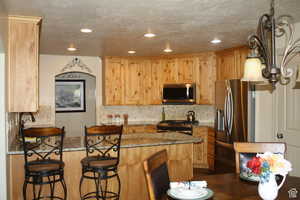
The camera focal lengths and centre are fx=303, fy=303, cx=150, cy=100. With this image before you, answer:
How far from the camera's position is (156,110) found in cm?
726

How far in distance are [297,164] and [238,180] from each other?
1.84 m

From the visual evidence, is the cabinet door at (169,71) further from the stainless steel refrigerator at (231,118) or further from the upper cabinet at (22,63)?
the upper cabinet at (22,63)

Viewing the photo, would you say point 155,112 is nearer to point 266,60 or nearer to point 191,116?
point 191,116

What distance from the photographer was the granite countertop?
3.53 meters

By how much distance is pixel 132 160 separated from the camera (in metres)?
3.95

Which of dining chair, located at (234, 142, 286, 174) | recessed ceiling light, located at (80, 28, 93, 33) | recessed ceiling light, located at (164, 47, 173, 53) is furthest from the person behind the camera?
recessed ceiling light, located at (164, 47, 173, 53)

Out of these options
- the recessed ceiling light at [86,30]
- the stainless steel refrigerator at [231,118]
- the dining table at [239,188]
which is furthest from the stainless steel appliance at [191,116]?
the dining table at [239,188]

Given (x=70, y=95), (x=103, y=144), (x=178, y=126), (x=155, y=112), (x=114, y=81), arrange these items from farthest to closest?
(x=70, y=95), (x=155, y=112), (x=114, y=81), (x=178, y=126), (x=103, y=144)

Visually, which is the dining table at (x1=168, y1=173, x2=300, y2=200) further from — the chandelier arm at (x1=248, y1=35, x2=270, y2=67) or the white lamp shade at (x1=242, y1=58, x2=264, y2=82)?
the chandelier arm at (x1=248, y1=35, x2=270, y2=67)

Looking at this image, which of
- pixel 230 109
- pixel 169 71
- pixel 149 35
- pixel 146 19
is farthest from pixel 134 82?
pixel 146 19

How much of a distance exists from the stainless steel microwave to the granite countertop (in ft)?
6.56

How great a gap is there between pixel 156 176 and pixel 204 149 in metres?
4.25

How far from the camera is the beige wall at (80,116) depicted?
7.67 m

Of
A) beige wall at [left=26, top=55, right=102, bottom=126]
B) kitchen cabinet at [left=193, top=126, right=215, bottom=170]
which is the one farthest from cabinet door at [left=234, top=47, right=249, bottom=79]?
beige wall at [left=26, top=55, right=102, bottom=126]
